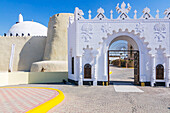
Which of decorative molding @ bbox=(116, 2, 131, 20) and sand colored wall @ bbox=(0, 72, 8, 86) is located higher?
decorative molding @ bbox=(116, 2, 131, 20)

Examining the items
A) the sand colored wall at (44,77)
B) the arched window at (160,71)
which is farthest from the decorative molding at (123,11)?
the sand colored wall at (44,77)

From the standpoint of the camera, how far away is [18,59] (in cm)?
2145

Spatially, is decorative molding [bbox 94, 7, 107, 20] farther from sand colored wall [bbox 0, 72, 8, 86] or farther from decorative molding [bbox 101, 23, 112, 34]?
sand colored wall [bbox 0, 72, 8, 86]

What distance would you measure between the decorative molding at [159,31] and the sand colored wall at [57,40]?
44.3ft

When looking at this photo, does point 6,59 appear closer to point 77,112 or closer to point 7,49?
point 7,49

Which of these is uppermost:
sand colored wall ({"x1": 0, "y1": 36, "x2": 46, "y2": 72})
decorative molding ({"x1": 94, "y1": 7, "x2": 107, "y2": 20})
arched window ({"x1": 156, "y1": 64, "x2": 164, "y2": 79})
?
decorative molding ({"x1": 94, "y1": 7, "x2": 107, "y2": 20})

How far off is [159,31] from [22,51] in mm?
21108

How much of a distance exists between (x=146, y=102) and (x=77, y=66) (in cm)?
614

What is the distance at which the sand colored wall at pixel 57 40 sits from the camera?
1966 cm

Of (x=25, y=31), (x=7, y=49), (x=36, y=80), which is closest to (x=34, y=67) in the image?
(x=36, y=80)

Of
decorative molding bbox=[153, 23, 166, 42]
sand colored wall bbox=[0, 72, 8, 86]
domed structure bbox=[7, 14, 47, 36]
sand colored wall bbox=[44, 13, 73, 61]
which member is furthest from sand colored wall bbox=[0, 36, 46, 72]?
decorative molding bbox=[153, 23, 166, 42]

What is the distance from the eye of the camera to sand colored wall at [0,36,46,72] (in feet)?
69.9

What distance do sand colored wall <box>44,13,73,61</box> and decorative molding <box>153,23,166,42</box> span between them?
1350 cm

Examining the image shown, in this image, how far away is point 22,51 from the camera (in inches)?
848
